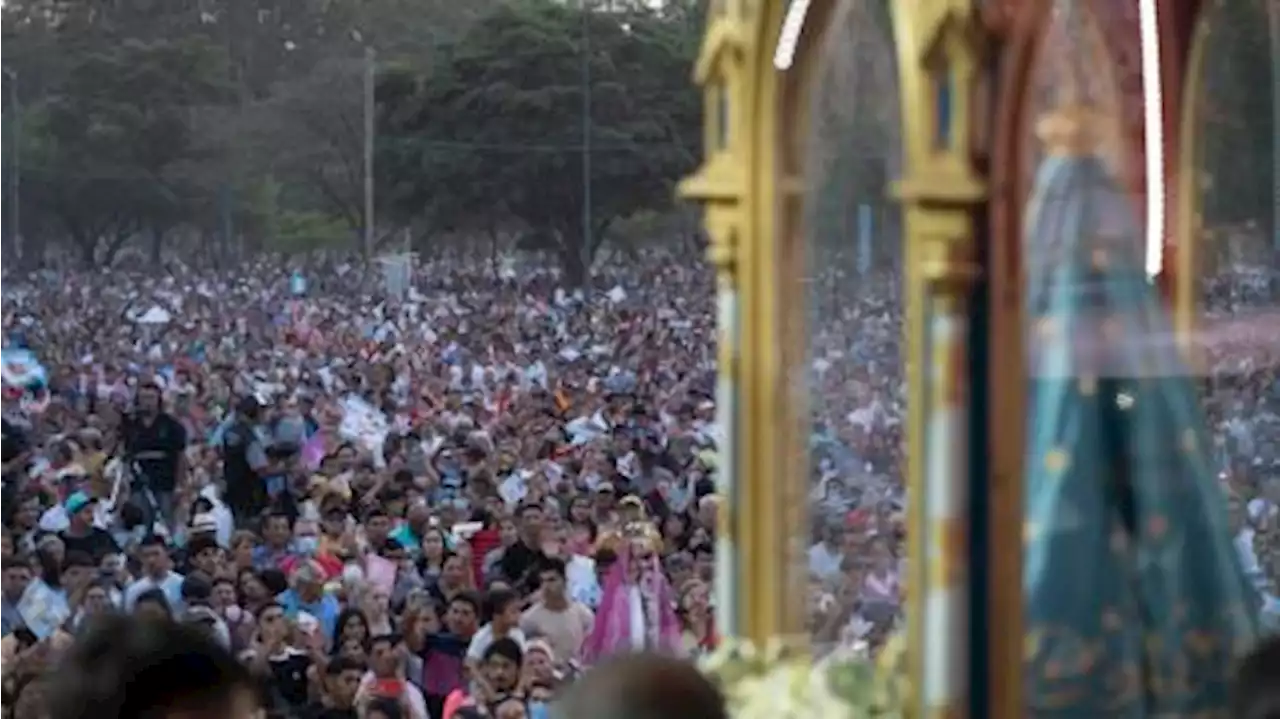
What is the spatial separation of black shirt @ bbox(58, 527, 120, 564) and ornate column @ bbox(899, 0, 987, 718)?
6.06 m

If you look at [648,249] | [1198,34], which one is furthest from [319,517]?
[648,249]

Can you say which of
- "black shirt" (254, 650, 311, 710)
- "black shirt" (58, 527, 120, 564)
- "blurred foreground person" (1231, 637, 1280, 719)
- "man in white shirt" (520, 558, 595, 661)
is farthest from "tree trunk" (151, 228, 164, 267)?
"blurred foreground person" (1231, 637, 1280, 719)

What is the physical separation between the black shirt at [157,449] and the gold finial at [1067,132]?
9.11 metres

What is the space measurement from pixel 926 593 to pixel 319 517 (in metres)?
7.21

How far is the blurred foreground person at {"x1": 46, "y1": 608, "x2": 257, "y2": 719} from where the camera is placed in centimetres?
201

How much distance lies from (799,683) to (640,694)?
108cm

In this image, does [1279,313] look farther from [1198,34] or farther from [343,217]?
[343,217]

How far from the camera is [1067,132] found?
3.11m

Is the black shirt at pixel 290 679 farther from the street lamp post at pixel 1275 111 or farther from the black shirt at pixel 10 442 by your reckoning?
the black shirt at pixel 10 442

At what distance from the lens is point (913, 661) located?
9.68 feet

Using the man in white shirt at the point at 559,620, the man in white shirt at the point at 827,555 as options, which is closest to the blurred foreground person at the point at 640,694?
the man in white shirt at the point at 827,555

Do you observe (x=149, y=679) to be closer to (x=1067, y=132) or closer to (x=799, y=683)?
(x=799, y=683)

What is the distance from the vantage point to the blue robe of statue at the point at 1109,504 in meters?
2.97

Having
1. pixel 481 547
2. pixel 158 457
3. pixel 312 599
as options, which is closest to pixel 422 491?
pixel 481 547
